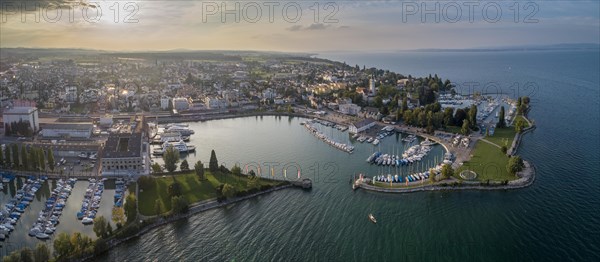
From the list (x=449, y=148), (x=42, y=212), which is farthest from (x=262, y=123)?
(x=42, y=212)

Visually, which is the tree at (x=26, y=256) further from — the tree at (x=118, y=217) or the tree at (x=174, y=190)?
the tree at (x=174, y=190)

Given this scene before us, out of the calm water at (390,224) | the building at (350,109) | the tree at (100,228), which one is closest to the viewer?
the calm water at (390,224)

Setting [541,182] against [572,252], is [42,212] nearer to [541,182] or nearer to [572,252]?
[572,252]

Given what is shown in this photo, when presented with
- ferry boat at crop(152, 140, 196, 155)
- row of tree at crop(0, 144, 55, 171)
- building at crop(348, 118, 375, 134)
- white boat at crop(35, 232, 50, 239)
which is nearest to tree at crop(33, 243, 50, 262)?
white boat at crop(35, 232, 50, 239)

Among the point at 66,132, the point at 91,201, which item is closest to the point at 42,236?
the point at 91,201

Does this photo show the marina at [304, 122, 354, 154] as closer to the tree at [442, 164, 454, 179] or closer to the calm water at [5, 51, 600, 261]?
the calm water at [5, 51, 600, 261]

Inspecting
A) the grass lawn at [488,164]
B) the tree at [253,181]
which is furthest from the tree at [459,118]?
the tree at [253,181]
